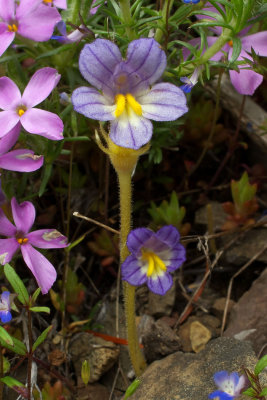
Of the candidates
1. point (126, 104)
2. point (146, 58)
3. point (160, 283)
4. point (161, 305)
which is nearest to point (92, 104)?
point (126, 104)

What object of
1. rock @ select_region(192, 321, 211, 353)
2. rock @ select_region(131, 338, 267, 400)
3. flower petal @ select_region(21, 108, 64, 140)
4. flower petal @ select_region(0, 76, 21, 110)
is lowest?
rock @ select_region(192, 321, 211, 353)

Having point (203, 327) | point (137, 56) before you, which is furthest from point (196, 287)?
point (137, 56)

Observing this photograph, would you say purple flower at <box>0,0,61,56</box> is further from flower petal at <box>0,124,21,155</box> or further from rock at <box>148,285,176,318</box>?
rock at <box>148,285,176,318</box>

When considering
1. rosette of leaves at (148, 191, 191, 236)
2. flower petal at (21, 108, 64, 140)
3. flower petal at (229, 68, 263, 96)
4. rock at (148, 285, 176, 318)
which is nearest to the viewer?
flower petal at (21, 108, 64, 140)

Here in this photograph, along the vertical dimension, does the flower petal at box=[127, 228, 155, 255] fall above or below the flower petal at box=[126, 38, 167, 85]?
below

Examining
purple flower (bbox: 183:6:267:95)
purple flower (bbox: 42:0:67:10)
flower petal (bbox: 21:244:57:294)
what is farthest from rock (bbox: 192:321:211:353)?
purple flower (bbox: 42:0:67:10)

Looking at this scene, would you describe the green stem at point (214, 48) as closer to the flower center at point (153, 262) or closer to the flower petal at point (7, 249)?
the flower center at point (153, 262)
